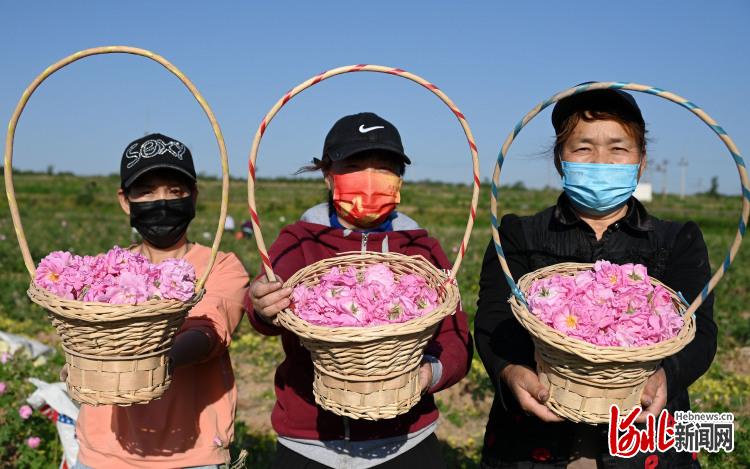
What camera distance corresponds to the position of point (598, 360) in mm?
1757

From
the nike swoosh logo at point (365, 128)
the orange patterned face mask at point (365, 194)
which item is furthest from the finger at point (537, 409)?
the nike swoosh logo at point (365, 128)

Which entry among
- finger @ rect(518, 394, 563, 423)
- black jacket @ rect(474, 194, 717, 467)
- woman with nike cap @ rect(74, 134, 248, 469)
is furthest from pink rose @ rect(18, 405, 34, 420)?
finger @ rect(518, 394, 563, 423)

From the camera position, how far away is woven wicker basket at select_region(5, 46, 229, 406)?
6.32ft

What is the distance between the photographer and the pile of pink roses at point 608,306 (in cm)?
191

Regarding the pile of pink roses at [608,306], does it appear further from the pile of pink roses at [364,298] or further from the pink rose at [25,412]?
the pink rose at [25,412]

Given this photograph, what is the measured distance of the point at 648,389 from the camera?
6.54ft

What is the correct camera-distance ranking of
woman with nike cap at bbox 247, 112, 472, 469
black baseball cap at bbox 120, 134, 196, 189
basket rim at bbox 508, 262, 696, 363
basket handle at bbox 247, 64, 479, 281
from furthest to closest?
black baseball cap at bbox 120, 134, 196, 189, woman with nike cap at bbox 247, 112, 472, 469, basket handle at bbox 247, 64, 479, 281, basket rim at bbox 508, 262, 696, 363

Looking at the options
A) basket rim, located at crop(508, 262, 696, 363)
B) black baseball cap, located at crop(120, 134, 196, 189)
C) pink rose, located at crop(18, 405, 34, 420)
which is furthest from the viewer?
pink rose, located at crop(18, 405, 34, 420)

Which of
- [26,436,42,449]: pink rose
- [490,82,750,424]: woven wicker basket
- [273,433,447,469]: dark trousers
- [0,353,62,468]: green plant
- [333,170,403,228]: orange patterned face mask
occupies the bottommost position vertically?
[0,353,62,468]: green plant

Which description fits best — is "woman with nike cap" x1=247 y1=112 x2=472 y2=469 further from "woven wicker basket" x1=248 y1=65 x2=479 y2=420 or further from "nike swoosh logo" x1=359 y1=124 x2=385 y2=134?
"woven wicker basket" x1=248 y1=65 x2=479 y2=420

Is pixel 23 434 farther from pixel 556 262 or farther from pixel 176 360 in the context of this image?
pixel 556 262

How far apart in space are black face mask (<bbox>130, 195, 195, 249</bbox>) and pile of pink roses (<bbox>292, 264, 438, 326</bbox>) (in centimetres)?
79

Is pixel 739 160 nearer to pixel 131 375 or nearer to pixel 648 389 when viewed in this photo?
pixel 648 389

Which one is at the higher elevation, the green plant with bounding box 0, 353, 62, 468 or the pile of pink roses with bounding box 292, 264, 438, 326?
the pile of pink roses with bounding box 292, 264, 438, 326
